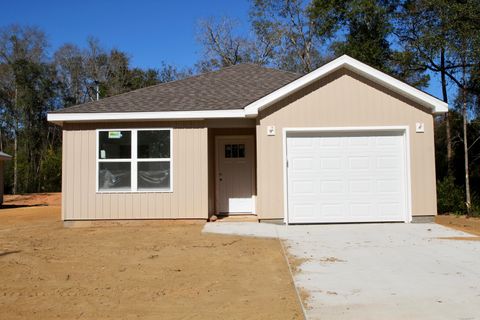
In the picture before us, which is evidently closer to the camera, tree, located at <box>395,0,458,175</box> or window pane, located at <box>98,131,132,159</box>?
window pane, located at <box>98,131,132,159</box>

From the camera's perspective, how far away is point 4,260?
7.64 meters

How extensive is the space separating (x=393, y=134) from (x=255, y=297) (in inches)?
285

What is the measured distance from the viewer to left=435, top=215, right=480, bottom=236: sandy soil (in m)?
10.6

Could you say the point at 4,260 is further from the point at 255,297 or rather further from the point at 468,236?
the point at 468,236

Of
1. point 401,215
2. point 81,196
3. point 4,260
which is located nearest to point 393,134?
point 401,215

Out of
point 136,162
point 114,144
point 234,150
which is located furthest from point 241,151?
point 114,144

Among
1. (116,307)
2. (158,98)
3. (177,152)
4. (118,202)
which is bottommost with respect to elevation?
(116,307)

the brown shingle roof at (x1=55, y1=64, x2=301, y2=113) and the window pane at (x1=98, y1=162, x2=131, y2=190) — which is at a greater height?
the brown shingle roof at (x1=55, y1=64, x2=301, y2=113)

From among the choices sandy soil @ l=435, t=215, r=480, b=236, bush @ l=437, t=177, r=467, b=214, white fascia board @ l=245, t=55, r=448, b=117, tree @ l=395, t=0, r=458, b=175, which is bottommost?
sandy soil @ l=435, t=215, r=480, b=236

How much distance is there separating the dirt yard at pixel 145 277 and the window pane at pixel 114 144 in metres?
2.30

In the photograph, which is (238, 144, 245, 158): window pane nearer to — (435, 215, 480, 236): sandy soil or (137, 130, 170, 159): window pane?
(137, 130, 170, 159): window pane

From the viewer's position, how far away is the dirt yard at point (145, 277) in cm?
491

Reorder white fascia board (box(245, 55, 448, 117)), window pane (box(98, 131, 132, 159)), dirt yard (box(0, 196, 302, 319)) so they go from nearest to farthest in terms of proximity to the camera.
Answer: dirt yard (box(0, 196, 302, 319))
white fascia board (box(245, 55, 448, 117))
window pane (box(98, 131, 132, 159))

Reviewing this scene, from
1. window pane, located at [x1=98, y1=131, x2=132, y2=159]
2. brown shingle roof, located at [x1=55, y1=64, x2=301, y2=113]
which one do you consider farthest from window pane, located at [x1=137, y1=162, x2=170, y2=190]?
brown shingle roof, located at [x1=55, y1=64, x2=301, y2=113]
